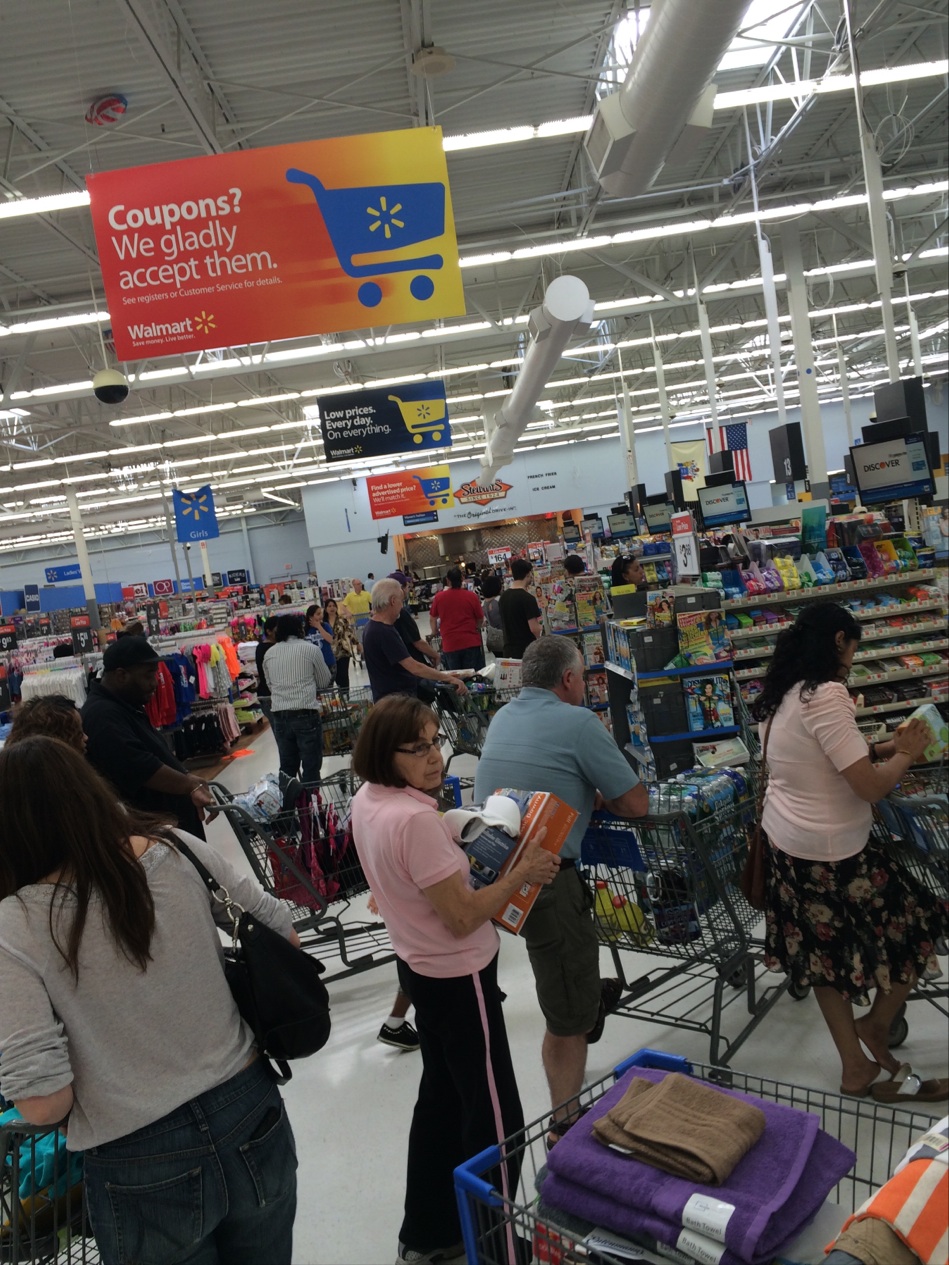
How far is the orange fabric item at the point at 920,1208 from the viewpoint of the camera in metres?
1.09

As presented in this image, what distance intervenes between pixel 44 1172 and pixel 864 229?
18.7 m

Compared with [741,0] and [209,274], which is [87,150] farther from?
[741,0]

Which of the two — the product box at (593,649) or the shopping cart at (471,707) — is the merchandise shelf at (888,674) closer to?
the shopping cart at (471,707)

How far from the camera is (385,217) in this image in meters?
5.73

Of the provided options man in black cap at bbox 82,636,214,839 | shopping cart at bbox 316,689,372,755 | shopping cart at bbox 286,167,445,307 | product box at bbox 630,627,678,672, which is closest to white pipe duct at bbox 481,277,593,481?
shopping cart at bbox 316,689,372,755

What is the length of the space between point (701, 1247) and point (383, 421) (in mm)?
13392

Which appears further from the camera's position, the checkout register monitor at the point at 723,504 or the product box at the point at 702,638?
the checkout register monitor at the point at 723,504

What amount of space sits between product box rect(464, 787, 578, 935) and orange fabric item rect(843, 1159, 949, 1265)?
1.21m

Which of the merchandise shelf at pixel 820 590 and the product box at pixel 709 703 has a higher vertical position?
the merchandise shelf at pixel 820 590

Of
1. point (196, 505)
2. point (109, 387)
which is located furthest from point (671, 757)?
point (196, 505)

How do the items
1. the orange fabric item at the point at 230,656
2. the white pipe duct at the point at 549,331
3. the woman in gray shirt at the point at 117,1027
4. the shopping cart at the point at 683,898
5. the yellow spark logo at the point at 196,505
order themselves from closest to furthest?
1. the woman in gray shirt at the point at 117,1027
2. the shopping cart at the point at 683,898
3. the white pipe duct at the point at 549,331
4. the orange fabric item at the point at 230,656
5. the yellow spark logo at the point at 196,505

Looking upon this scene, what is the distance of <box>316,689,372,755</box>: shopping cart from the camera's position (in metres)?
7.56

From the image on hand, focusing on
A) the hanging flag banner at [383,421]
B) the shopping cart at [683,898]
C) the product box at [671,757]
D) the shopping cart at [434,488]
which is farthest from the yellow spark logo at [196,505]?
the shopping cart at [683,898]

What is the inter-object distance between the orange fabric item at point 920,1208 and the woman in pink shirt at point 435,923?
4.02 ft
